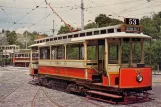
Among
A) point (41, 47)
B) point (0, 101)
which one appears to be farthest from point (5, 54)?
point (0, 101)

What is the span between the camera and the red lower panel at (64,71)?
16.5 m

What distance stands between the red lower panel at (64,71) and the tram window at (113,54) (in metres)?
1.88

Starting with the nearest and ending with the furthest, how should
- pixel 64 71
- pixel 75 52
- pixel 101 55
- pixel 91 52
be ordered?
pixel 101 55
pixel 91 52
pixel 75 52
pixel 64 71

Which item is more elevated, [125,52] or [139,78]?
[125,52]

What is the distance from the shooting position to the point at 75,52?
17.1m

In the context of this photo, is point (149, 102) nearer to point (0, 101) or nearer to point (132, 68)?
point (132, 68)

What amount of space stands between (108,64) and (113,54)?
27.0 inches

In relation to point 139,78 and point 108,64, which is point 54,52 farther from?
point 139,78

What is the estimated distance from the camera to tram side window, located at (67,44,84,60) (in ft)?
53.8

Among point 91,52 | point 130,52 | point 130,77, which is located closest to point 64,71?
point 91,52

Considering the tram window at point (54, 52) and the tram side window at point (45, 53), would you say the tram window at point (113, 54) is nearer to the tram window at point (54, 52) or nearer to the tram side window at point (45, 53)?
the tram window at point (54, 52)

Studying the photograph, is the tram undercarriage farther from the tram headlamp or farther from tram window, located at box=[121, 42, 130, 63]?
tram window, located at box=[121, 42, 130, 63]

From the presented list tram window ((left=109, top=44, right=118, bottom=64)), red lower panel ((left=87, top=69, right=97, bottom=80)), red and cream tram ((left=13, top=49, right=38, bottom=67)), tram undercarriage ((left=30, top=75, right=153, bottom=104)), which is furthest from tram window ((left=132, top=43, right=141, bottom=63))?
red and cream tram ((left=13, top=49, right=38, bottom=67))

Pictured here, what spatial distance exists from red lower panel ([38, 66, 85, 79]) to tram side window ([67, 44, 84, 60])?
24.6 inches
